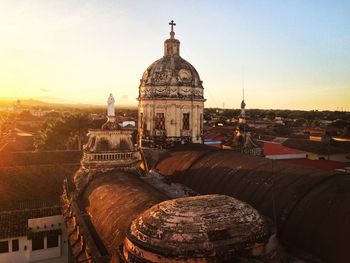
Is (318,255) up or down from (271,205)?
down

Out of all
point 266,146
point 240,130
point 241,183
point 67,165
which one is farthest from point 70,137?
point 241,183

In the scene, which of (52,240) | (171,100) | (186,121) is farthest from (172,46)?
(52,240)

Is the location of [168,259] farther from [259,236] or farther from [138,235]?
[259,236]

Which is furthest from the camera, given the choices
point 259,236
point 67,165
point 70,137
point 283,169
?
point 70,137

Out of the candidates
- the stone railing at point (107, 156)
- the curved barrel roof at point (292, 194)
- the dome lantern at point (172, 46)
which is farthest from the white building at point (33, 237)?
the dome lantern at point (172, 46)

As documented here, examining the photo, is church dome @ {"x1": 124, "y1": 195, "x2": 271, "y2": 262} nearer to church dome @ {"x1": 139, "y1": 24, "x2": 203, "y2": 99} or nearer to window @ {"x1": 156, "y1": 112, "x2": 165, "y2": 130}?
window @ {"x1": 156, "y1": 112, "x2": 165, "y2": 130}

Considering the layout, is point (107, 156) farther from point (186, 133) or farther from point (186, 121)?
point (186, 121)

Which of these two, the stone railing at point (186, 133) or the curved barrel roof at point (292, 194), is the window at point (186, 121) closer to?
the stone railing at point (186, 133)

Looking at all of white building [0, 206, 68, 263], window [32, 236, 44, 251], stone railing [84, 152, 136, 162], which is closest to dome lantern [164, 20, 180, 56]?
stone railing [84, 152, 136, 162]
